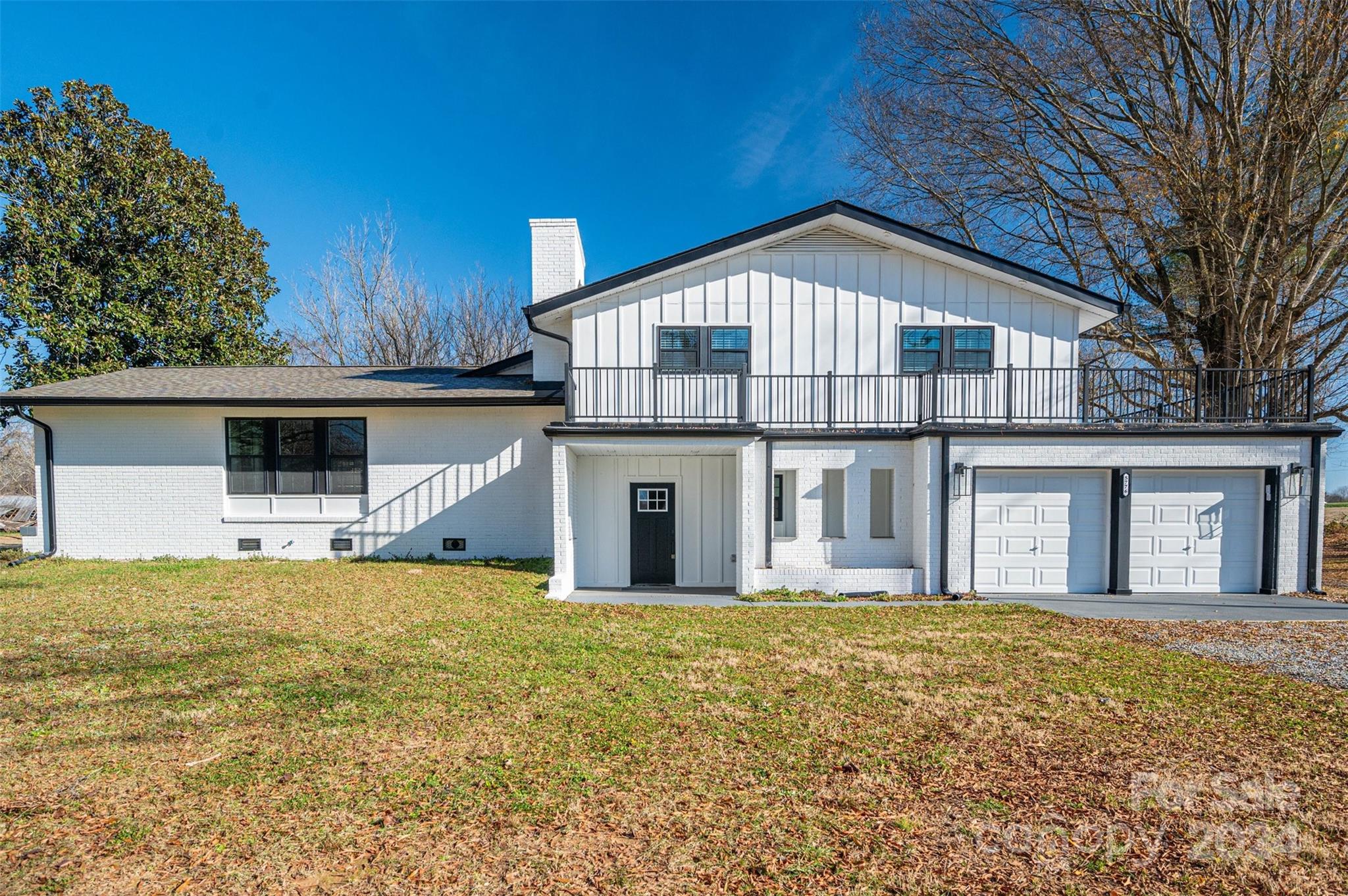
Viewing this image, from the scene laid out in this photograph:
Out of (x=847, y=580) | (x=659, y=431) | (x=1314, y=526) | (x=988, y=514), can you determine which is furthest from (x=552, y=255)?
(x=1314, y=526)

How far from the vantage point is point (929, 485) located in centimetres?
998

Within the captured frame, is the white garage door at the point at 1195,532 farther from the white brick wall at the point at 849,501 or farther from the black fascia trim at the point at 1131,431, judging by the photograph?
the white brick wall at the point at 849,501

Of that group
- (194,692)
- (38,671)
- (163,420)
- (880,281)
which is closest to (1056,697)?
(194,692)

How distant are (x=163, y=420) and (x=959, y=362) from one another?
16.0m

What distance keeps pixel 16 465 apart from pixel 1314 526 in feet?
150

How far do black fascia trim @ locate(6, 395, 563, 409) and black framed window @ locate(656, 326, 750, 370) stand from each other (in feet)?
8.25

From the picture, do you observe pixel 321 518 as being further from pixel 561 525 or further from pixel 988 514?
pixel 988 514

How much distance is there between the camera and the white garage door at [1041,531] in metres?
10.1

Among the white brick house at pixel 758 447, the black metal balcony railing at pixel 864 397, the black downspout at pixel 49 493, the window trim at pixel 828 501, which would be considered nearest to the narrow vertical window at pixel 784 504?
the white brick house at pixel 758 447

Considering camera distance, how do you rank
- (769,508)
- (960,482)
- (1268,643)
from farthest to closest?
(769,508) < (960,482) < (1268,643)

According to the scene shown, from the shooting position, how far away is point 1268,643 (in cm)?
714

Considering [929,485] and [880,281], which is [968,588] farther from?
[880,281]

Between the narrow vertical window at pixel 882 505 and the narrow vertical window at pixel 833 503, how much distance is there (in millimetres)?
559

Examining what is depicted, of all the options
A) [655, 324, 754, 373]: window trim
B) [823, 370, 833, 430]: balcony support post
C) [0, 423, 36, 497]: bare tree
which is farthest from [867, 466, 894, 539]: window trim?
[0, 423, 36, 497]: bare tree
